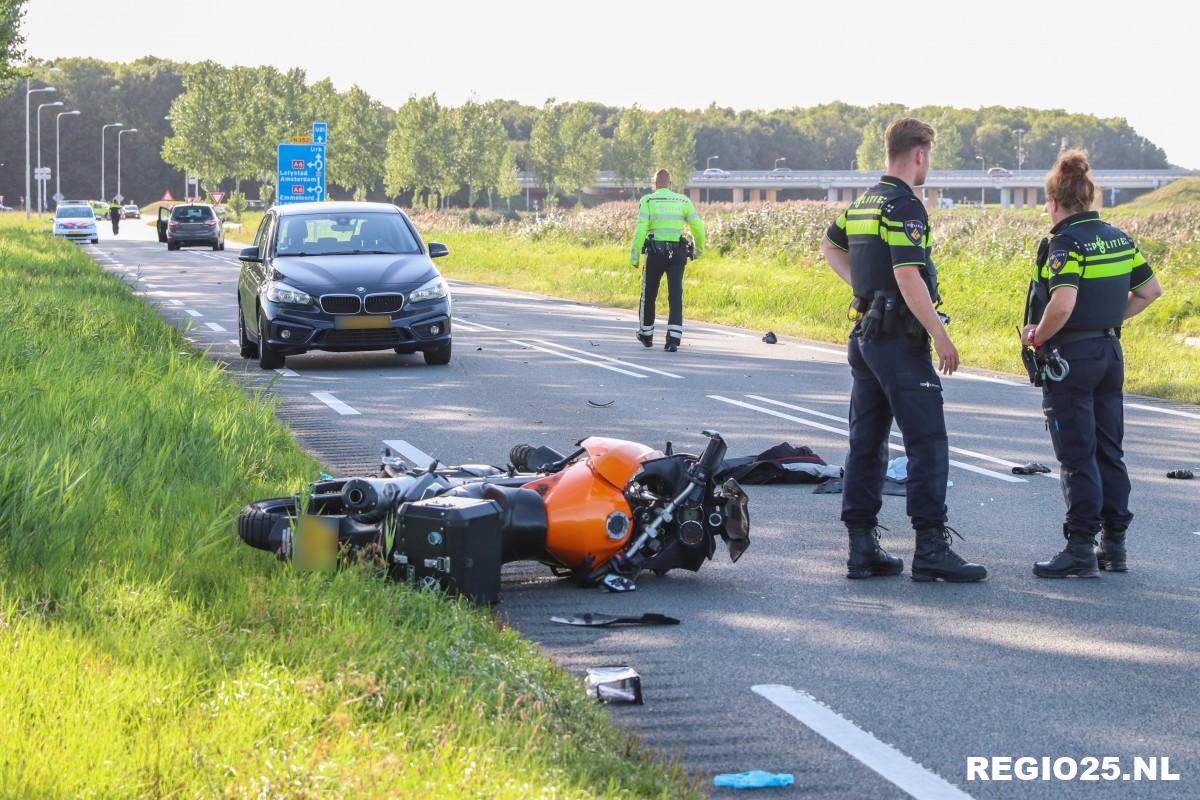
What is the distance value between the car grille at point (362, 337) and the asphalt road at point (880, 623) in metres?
2.36

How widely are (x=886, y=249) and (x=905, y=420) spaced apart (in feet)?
2.47

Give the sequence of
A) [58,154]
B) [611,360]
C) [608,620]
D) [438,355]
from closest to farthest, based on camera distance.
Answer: [608,620], [438,355], [611,360], [58,154]

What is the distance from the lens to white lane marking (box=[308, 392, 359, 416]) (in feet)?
40.3

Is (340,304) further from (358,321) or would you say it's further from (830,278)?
(830,278)

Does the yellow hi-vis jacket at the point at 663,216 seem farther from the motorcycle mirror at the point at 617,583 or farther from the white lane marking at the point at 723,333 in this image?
the motorcycle mirror at the point at 617,583

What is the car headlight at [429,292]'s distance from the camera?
51.5ft

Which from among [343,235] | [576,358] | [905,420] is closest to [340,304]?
[343,235]

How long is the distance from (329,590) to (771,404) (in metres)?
7.99

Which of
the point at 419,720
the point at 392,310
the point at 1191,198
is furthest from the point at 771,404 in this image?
the point at 1191,198

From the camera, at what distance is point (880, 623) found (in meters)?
6.09

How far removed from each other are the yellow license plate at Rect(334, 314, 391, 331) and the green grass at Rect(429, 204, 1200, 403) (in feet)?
22.4

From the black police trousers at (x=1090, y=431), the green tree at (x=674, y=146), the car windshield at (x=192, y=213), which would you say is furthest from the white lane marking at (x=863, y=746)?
the green tree at (x=674, y=146)

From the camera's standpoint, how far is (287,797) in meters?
3.59

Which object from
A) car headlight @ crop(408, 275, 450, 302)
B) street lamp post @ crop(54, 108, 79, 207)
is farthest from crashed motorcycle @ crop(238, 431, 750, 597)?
street lamp post @ crop(54, 108, 79, 207)
